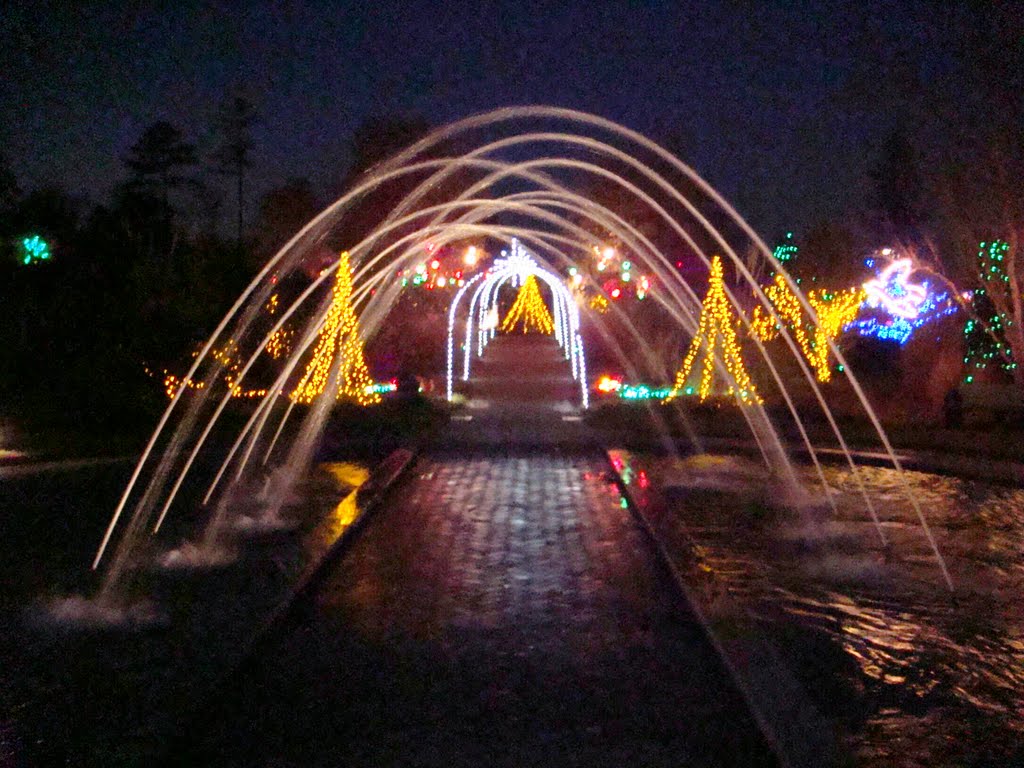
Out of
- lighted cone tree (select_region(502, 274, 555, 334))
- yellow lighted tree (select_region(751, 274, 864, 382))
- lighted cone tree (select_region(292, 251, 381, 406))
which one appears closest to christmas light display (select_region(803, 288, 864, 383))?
yellow lighted tree (select_region(751, 274, 864, 382))

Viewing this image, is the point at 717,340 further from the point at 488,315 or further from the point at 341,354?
the point at 488,315


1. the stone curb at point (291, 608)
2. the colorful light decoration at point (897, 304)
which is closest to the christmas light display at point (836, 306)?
the colorful light decoration at point (897, 304)

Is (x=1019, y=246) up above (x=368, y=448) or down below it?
above

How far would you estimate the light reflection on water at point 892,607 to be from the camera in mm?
6367

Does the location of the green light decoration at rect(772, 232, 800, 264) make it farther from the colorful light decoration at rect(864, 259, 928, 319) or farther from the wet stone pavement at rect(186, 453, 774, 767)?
the wet stone pavement at rect(186, 453, 774, 767)

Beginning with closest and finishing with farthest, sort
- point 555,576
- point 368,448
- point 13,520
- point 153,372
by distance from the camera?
point 555,576, point 13,520, point 368,448, point 153,372

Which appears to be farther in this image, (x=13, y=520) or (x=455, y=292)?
(x=455, y=292)

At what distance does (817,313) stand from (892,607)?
3792 cm

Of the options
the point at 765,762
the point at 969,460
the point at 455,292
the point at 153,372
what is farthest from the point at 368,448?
the point at 455,292

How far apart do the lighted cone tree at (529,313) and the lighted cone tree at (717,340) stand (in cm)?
7032

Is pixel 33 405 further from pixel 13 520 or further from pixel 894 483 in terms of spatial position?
pixel 894 483

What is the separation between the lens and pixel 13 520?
1377 centimetres

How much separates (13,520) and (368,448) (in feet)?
28.0

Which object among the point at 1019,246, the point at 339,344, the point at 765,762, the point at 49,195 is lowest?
the point at 765,762
